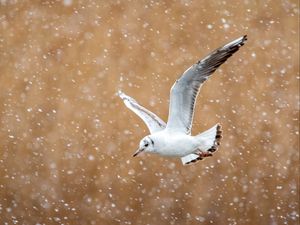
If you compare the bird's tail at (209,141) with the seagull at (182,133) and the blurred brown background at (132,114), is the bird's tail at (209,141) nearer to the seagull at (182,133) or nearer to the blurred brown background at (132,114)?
the seagull at (182,133)

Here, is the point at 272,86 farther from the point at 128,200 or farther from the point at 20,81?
the point at 20,81

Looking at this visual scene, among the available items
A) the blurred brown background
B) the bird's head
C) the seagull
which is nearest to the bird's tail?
the seagull

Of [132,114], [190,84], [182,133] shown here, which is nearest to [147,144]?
[182,133]

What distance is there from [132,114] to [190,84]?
4.49 feet

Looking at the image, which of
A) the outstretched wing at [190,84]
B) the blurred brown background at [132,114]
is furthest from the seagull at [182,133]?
the blurred brown background at [132,114]

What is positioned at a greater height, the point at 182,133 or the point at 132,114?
the point at 132,114

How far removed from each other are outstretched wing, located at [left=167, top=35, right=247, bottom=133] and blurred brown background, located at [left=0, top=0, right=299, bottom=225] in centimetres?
116

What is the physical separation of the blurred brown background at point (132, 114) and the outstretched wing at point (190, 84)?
3.81 ft

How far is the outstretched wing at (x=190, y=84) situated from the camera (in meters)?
2.76

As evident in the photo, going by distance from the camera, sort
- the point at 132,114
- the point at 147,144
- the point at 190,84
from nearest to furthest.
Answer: the point at 190,84 < the point at 147,144 < the point at 132,114

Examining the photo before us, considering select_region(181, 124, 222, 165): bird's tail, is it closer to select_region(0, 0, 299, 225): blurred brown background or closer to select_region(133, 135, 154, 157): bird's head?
select_region(133, 135, 154, 157): bird's head

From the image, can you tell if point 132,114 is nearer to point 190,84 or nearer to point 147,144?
point 147,144

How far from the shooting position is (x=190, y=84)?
9.50 ft

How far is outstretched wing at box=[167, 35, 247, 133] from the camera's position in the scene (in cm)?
276
